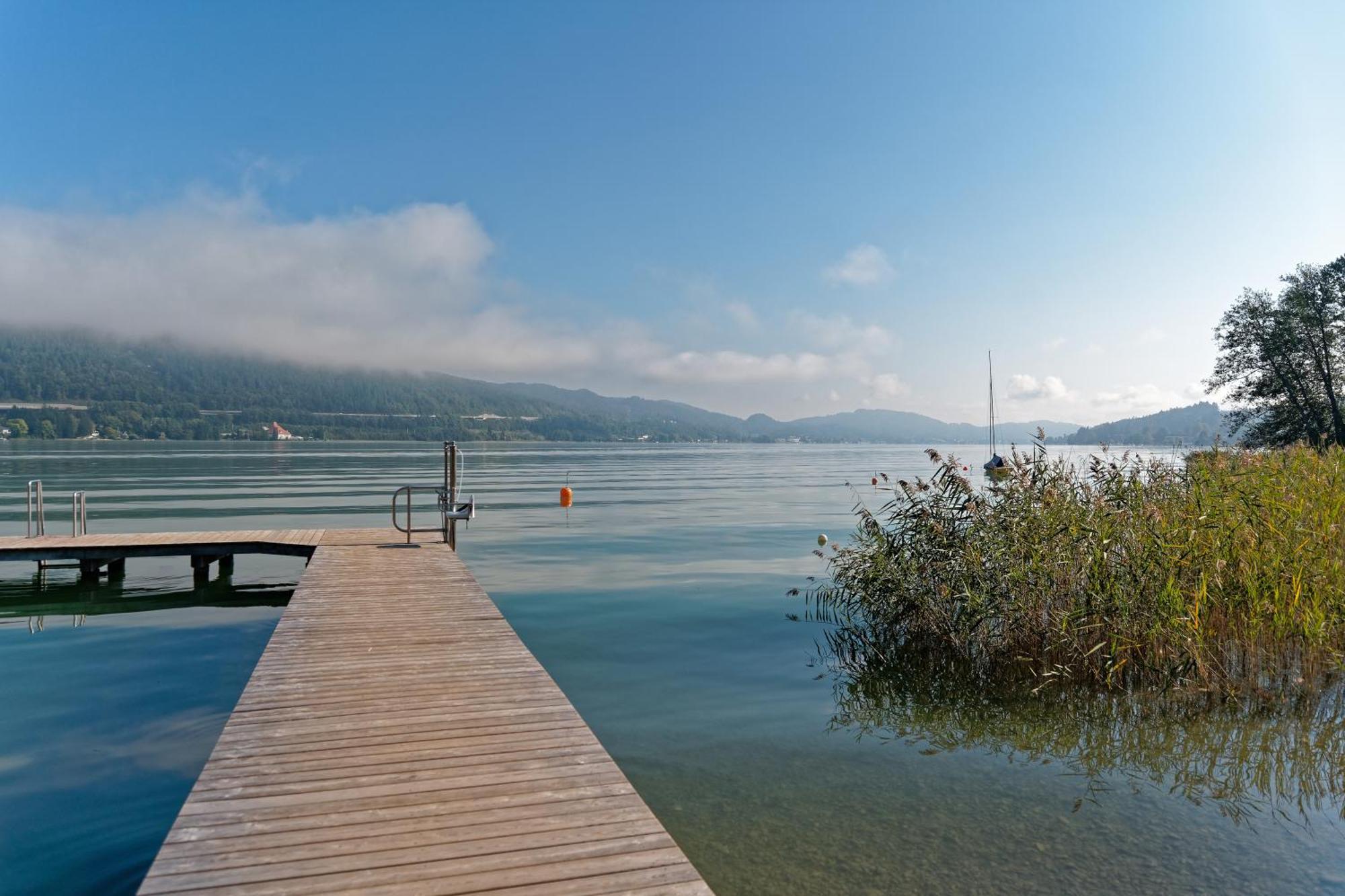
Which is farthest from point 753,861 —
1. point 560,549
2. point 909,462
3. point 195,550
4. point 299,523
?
point 909,462

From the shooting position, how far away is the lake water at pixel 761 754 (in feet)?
18.8

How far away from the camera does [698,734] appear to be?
323 inches

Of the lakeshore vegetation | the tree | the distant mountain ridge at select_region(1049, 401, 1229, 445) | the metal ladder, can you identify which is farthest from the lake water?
the distant mountain ridge at select_region(1049, 401, 1229, 445)

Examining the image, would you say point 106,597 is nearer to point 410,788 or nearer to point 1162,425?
point 410,788

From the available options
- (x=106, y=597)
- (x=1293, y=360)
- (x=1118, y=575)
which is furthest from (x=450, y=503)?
(x=1293, y=360)

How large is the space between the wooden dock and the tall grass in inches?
207

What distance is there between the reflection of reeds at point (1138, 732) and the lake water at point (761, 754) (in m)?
0.03

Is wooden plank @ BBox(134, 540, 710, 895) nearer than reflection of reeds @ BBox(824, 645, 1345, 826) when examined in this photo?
Yes

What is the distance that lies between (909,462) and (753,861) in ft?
331

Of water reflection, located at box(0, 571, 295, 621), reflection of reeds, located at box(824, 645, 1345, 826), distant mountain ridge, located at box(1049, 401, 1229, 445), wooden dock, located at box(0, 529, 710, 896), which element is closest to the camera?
wooden dock, located at box(0, 529, 710, 896)

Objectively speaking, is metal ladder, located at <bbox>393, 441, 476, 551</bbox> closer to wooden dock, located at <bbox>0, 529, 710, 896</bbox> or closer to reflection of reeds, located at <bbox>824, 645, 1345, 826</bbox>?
wooden dock, located at <bbox>0, 529, 710, 896</bbox>

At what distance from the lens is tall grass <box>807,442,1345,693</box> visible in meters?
8.80

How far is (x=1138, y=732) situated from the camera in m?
7.96

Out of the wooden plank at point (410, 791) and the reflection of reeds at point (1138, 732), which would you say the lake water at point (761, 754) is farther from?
the wooden plank at point (410, 791)
